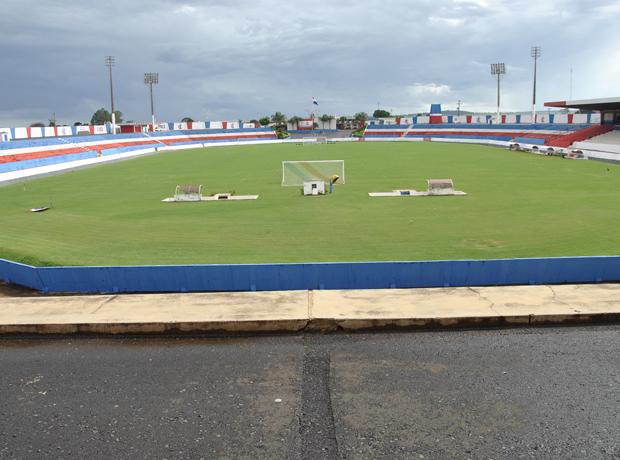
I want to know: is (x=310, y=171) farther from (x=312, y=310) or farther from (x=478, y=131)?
(x=478, y=131)

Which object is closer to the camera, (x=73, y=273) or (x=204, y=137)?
(x=73, y=273)

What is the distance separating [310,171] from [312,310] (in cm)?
2284

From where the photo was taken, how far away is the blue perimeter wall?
42.0 feet

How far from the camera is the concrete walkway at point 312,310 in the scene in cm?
1070

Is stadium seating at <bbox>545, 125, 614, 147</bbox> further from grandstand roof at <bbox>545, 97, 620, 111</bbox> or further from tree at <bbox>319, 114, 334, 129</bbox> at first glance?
tree at <bbox>319, 114, 334, 129</bbox>

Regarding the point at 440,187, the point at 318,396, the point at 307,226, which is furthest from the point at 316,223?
the point at 318,396

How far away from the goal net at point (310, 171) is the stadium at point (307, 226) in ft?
0.38

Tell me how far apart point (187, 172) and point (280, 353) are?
3978 centimetres

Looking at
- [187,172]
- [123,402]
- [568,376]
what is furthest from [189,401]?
[187,172]

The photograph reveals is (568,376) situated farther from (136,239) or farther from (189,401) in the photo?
(136,239)

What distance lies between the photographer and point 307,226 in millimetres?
21000

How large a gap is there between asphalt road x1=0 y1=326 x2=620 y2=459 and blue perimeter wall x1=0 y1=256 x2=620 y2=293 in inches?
101

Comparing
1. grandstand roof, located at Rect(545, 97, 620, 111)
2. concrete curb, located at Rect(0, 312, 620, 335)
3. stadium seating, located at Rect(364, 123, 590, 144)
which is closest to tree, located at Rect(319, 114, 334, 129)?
stadium seating, located at Rect(364, 123, 590, 144)

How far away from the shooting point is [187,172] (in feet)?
155
